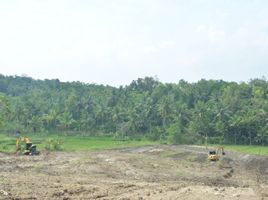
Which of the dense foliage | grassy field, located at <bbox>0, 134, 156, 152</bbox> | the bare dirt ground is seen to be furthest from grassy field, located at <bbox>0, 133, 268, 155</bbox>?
the bare dirt ground

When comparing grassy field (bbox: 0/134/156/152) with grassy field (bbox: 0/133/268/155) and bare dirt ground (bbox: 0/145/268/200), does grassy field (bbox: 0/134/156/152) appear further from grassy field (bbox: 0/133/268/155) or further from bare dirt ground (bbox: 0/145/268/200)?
bare dirt ground (bbox: 0/145/268/200)

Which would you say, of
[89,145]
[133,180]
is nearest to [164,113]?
[89,145]

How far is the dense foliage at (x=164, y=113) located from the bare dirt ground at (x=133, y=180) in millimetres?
36022

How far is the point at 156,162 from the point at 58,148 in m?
24.7

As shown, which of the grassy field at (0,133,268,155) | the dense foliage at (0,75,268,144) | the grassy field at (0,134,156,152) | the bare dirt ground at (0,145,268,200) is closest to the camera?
the bare dirt ground at (0,145,268,200)

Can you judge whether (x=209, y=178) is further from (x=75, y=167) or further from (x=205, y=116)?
(x=205, y=116)

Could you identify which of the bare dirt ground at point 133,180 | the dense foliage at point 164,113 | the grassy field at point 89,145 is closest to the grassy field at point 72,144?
the grassy field at point 89,145

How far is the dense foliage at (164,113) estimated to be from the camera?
8506 centimetres

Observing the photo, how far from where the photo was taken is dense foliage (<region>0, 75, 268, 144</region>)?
8506 cm

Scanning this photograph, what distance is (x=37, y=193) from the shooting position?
839 inches

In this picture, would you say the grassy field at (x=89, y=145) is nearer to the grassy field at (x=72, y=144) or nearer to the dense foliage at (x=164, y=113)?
the grassy field at (x=72, y=144)

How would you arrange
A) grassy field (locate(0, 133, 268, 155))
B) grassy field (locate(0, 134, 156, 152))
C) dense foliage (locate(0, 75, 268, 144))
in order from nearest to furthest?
grassy field (locate(0, 133, 268, 155))
grassy field (locate(0, 134, 156, 152))
dense foliage (locate(0, 75, 268, 144))

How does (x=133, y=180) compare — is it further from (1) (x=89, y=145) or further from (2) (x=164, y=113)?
(2) (x=164, y=113)

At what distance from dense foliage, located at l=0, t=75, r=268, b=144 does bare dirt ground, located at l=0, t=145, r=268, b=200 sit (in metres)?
36.0
